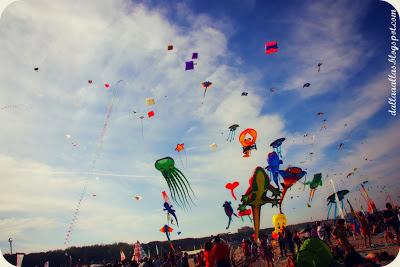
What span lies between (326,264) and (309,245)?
0.65 m

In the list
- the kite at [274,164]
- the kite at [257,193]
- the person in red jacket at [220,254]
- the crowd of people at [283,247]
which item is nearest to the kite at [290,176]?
the kite at [274,164]

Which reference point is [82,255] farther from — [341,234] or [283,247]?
[341,234]

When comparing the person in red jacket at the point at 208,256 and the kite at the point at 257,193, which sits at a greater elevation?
the kite at the point at 257,193

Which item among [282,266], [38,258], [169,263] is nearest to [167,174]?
[169,263]

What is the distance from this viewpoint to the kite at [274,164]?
22.0 metres

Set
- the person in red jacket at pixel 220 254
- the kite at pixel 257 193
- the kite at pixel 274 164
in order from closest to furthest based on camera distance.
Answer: the person in red jacket at pixel 220 254 → the kite at pixel 257 193 → the kite at pixel 274 164

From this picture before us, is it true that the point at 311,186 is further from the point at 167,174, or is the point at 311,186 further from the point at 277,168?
the point at 167,174

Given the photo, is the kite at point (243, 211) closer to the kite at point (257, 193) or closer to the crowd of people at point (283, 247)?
the kite at point (257, 193)

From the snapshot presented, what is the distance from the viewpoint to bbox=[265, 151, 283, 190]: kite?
72.2 ft

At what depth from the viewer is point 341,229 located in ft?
40.4

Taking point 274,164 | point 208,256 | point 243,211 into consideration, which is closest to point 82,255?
point 243,211

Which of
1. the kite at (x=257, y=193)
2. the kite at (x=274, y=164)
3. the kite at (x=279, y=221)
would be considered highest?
the kite at (x=274, y=164)

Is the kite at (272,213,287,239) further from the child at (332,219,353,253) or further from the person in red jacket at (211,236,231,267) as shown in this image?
the person in red jacket at (211,236,231,267)

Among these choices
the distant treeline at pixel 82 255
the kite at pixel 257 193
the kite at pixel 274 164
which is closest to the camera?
the kite at pixel 257 193
